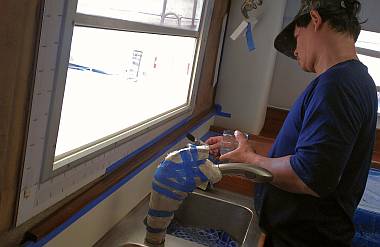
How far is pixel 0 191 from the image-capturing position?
72 cm

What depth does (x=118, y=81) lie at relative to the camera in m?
1.59

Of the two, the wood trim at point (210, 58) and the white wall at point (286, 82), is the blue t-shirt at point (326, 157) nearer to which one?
the wood trim at point (210, 58)

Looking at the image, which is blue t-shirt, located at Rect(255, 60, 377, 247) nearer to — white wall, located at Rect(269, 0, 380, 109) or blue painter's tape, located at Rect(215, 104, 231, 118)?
blue painter's tape, located at Rect(215, 104, 231, 118)

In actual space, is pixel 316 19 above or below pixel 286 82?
above

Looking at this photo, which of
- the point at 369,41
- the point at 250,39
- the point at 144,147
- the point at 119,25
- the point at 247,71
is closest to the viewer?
the point at 119,25

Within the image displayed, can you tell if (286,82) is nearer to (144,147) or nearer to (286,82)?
(286,82)

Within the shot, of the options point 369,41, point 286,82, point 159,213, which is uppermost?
point 369,41

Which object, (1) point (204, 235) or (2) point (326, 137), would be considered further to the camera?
(1) point (204, 235)

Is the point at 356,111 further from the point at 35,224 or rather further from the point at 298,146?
the point at 35,224

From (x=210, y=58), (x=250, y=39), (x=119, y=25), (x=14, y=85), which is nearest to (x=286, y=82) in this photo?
(x=250, y=39)

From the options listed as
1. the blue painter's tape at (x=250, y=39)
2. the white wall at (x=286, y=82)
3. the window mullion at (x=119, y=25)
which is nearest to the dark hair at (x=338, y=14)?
the window mullion at (x=119, y=25)

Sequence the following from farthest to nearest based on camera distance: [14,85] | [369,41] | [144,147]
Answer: [369,41] → [144,147] → [14,85]

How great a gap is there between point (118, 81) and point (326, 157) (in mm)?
857

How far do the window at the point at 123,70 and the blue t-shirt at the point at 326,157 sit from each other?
469 millimetres
